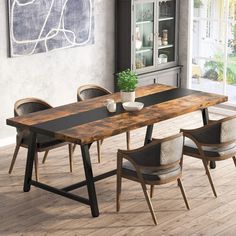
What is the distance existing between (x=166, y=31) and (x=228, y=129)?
12.2ft

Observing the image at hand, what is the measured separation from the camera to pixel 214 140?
6852mm

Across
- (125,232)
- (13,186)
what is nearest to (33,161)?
(13,186)

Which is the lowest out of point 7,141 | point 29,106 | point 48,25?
point 7,141

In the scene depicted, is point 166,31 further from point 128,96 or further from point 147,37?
point 128,96

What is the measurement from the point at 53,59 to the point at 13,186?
7.62 feet

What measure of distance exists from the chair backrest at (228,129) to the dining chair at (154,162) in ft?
1.95

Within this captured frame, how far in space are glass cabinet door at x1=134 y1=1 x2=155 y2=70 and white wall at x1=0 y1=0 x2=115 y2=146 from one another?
1.20ft

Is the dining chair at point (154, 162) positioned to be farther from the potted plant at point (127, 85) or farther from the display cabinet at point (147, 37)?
the display cabinet at point (147, 37)

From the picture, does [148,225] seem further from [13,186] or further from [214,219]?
[13,186]

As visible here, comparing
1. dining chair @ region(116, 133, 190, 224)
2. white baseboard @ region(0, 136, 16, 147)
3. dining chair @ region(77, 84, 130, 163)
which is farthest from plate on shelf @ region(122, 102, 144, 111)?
white baseboard @ region(0, 136, 16, 147)

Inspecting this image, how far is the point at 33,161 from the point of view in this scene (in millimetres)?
7348

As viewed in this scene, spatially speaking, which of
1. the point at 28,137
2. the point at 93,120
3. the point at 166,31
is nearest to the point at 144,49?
the point at 166,31

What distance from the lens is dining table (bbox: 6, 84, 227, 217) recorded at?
649cm

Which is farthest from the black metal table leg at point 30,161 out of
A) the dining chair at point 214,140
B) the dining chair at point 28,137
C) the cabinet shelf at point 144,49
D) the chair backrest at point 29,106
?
the cabinet shelf at point 144,49
